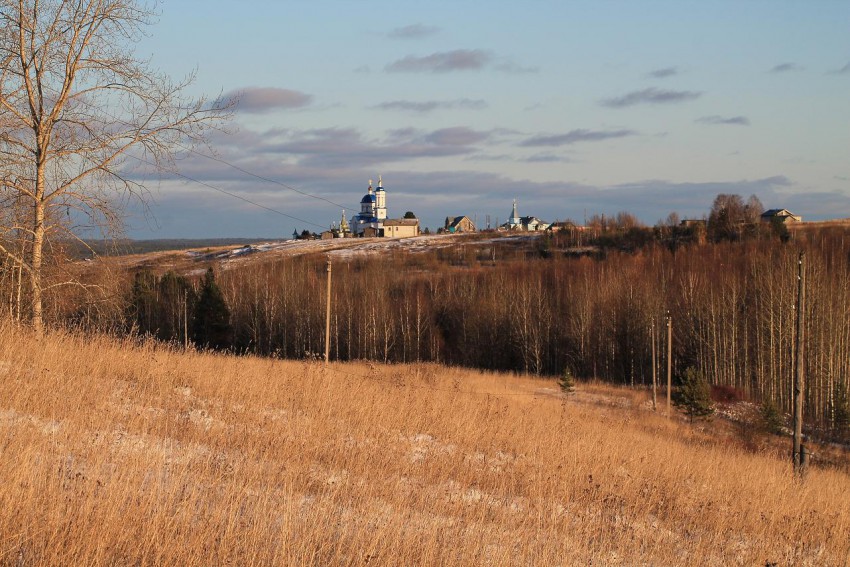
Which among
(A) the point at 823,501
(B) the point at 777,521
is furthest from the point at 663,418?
(B) the point at 777,521

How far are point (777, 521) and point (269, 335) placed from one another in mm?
55498

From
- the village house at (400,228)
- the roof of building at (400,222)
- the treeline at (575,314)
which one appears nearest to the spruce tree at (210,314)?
the treeline at (575,314)

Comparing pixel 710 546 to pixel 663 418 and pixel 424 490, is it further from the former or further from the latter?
pixel 663 418

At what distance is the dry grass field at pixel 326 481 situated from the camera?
16.8 feet

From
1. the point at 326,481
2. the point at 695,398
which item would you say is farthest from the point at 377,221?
the point at 326,481

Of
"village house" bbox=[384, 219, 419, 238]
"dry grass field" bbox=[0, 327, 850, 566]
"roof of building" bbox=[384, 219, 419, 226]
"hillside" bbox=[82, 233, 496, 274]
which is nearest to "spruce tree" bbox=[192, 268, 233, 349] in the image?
"hillside" bbox=[82, 233, 496, 274]

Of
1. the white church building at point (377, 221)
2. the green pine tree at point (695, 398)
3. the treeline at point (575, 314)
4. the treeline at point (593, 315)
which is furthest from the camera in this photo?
the white church building at point (377, 221)

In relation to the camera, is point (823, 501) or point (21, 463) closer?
point (21, 463)

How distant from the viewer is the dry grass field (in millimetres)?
5117

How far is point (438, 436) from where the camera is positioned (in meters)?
10.7

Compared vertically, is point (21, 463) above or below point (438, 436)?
above

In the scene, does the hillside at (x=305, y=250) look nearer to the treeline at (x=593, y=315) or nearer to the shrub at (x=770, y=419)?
the treeline at (x=593, y=315)

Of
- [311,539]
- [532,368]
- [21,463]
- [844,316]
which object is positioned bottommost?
[532,368]

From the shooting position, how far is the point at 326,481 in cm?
739
